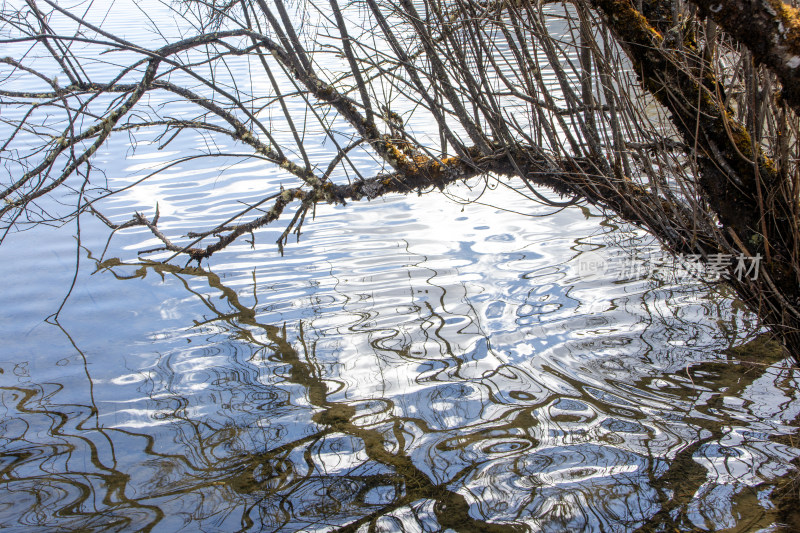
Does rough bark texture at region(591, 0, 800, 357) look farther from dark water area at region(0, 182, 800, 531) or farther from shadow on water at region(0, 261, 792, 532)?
dark water area at region(0, 182, 800, 531)

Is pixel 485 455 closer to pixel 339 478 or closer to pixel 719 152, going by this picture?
pixel 339 478

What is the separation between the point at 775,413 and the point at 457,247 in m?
3.22

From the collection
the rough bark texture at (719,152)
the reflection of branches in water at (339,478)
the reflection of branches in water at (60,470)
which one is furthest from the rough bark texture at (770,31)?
the reflection of branches in water at (60,470)

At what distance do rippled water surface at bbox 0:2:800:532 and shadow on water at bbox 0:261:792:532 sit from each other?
13 mm

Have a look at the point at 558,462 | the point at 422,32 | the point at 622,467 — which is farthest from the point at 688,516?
the point at 422,32

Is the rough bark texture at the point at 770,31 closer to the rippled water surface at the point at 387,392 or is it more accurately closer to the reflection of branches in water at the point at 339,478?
the rippled water surface at the point at 387,392

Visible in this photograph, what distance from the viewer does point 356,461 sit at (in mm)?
3391

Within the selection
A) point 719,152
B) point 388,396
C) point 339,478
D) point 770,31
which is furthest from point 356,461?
point 770,31

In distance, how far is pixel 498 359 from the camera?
4.30 m

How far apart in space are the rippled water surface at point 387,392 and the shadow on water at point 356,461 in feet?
0.04

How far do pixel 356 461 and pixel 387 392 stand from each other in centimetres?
68

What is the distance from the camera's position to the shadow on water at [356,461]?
2998 mm

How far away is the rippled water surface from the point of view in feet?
10.1

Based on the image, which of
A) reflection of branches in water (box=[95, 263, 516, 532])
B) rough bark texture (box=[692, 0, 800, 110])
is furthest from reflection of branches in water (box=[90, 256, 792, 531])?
rough bark texture (box=[692, 0, 800, 110])
